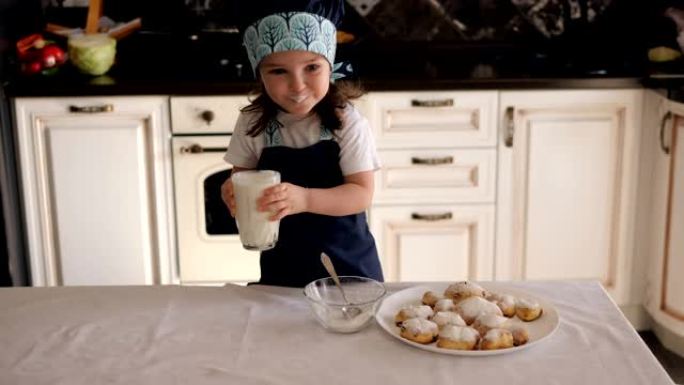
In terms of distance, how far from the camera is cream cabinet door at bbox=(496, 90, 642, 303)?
114 inches

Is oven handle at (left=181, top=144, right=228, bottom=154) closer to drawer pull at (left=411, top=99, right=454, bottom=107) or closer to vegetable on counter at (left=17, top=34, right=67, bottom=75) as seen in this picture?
vegetable on counter at (left=17, top=34, right=67, bottom=75)

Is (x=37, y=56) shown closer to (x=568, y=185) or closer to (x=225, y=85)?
(x=225, y=85)

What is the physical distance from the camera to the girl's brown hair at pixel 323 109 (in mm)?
1658

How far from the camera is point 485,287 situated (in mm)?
1464

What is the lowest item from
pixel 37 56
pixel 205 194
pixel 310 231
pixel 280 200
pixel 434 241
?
pixel 434 241

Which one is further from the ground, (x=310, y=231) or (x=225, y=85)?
(x=225, y=85)

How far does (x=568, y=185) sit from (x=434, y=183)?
453 millimetres

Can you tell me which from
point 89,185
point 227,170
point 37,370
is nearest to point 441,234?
point 227,170

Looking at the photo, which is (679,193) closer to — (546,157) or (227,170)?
(546,157)

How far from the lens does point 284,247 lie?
1707 millimetres

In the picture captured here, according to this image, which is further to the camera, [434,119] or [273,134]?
[434,119]

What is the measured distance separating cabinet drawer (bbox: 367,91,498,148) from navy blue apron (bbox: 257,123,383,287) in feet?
3.85

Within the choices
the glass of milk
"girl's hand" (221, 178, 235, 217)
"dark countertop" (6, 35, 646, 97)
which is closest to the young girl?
"girl's hand" (221, 178, 235, 217)

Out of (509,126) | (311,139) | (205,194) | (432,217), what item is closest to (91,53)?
(205,194)
